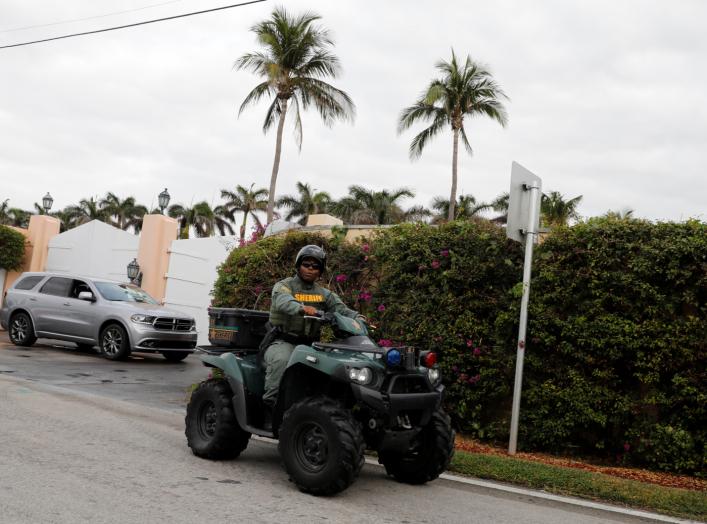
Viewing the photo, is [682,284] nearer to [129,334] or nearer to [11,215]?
[129,334]

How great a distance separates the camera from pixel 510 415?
852 centimetres

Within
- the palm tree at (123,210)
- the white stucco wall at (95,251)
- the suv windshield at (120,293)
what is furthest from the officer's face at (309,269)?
the palm tree at (123,210)

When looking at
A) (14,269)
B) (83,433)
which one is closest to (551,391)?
(83,433)

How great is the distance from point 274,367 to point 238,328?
0.88m

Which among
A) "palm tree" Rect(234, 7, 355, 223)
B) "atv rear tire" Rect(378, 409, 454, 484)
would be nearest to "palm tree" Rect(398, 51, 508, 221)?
"palm tree" Rect(234, 7, 355, 223)

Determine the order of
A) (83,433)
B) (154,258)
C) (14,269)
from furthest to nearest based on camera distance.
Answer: (14,269) < (154,258) < (83,433)

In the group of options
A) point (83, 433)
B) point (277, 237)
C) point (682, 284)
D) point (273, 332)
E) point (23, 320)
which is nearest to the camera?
point (273, 332)

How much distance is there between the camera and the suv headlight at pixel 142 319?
1462 centimetres

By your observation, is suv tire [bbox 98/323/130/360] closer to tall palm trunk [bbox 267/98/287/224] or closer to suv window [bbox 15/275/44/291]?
suv window [bbox 15/275/44/291]

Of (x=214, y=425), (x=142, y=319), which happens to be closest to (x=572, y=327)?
(x=214, y=425)

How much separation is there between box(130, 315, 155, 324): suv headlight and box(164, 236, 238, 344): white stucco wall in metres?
5.75

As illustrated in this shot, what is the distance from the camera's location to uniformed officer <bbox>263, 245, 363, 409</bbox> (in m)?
5.71

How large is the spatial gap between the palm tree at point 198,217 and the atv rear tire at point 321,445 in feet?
194

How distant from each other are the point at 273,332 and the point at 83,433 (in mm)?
2403
